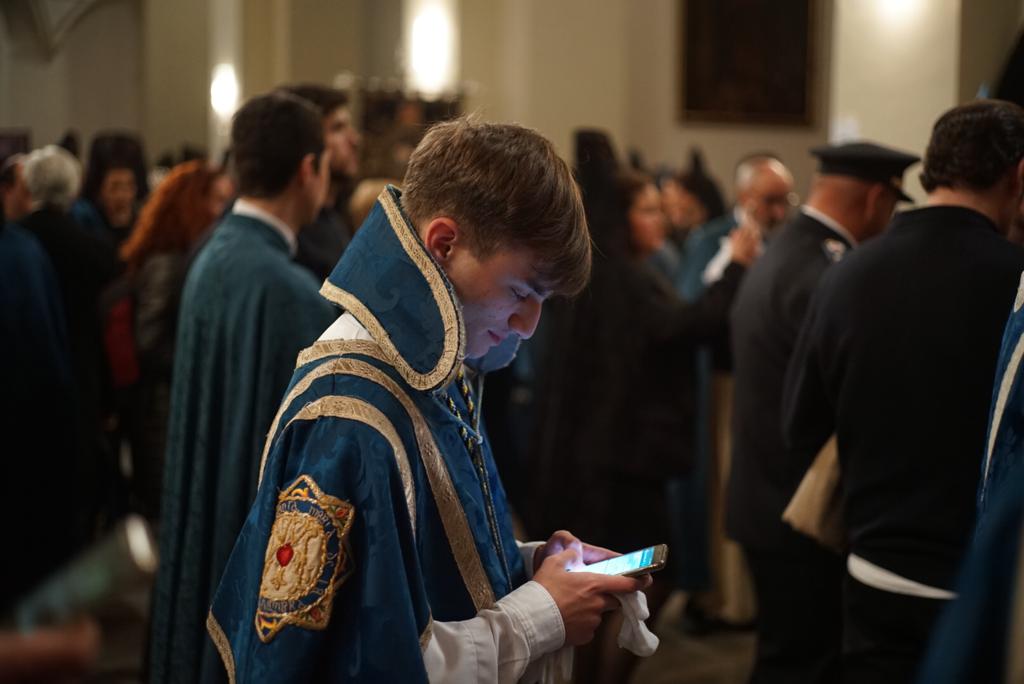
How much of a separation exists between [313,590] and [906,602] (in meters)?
1.61

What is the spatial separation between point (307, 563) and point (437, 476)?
219mm

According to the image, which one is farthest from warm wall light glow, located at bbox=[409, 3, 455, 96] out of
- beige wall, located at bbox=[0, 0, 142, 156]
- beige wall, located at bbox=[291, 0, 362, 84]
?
beige wall, located at bbox=[0, 0, 142, 156]

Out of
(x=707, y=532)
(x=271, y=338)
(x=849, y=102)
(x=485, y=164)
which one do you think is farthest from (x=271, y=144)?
(x=707, y=532)

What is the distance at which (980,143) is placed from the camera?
2.58 metres

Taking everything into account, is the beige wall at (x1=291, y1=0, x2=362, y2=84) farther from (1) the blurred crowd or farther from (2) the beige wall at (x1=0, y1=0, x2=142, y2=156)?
(2) the beige wall at (x1=0, y1=0, x2=142, y2=156)

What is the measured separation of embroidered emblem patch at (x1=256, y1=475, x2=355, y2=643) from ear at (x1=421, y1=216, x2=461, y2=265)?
35cm

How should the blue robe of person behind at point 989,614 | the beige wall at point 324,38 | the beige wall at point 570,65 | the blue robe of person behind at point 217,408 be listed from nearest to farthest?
the blue robe of person behind at point 989,614 → the blue robe of person behind at point 217,408 → the beige wall at point 570,65 → the beige wall at point 324,38

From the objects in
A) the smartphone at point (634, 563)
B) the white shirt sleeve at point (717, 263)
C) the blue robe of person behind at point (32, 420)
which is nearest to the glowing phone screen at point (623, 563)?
the smartphone at point (634, 563)

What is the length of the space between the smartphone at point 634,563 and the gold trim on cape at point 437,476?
172mm

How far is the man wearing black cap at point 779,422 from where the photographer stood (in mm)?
3553

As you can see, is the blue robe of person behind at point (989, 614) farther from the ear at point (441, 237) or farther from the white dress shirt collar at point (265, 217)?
the white dress shirt collar at point (265, 217)

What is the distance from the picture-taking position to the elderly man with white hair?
4312mm

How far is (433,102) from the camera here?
1225 centimetres

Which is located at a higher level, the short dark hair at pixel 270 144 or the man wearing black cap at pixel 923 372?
the short dark hair at pixel 270 144
